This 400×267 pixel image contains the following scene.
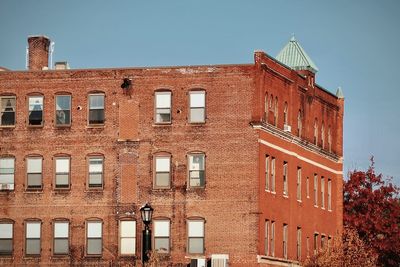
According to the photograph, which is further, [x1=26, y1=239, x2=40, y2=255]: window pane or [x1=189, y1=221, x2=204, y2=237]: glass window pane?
[x1=26, y1=239, x2=40, y2=255]: window pane

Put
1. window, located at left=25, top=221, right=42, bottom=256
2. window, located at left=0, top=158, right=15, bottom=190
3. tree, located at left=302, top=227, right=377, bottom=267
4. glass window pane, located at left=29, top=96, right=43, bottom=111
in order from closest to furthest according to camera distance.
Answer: window, located at left=25, top=221, right=42, bottom=256 < glass window pane, located at left=29, top=96, right=43, bottom=111 < window, located at left=0, top=158, right=15, bottom=190 < tree, located at left=302, top=227, right=377, bottom=267

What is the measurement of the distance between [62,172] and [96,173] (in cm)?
236

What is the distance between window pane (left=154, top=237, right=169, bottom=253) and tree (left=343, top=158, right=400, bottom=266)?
33228mm

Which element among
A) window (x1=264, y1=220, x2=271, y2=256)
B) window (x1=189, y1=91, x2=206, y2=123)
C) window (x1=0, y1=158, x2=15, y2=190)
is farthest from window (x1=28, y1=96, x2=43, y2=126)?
window (x1=264, y1=220, x2=271, y2=256)

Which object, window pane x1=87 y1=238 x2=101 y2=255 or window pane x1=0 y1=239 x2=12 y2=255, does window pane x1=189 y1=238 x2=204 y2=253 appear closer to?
window pane x1=87 y1=238 x2=101 y2=255

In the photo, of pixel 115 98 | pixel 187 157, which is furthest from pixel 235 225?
pixel 115 98

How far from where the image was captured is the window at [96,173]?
3708 inches

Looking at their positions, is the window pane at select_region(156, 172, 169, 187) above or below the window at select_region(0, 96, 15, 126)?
below

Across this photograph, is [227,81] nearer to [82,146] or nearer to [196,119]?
[196,119]

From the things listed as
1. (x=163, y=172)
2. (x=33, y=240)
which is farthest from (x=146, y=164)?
(x=33, y=240)

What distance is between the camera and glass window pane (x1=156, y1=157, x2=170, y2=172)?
93113 mm

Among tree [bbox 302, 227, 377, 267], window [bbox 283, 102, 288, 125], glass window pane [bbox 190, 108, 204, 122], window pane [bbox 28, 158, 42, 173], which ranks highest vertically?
window [bbox 283, 102, 288, 125]

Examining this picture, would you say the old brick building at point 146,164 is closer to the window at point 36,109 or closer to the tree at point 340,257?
the window at point 36,109

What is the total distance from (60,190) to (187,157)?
901cm
